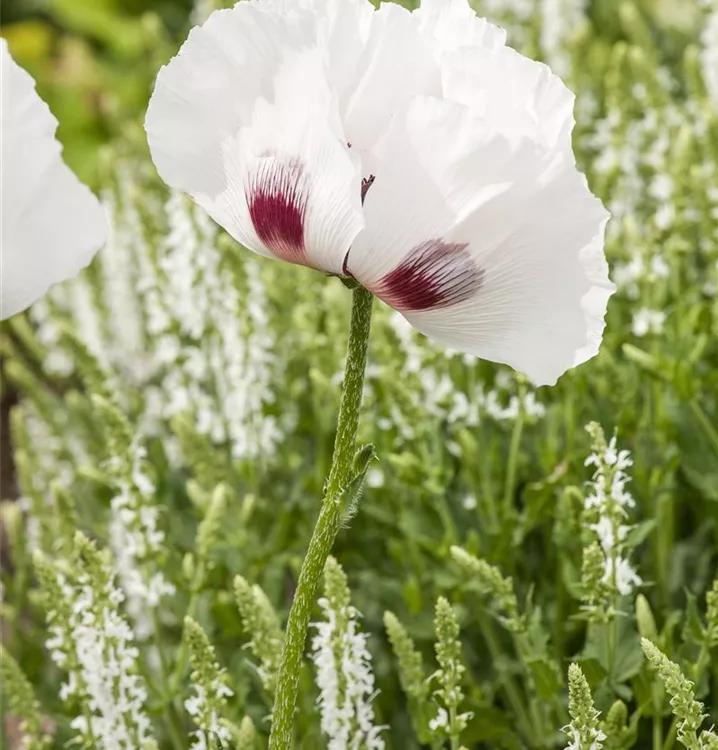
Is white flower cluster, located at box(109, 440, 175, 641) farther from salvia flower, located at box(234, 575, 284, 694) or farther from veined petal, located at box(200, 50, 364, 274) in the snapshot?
veined petal, located at box(200, 50, 364, 274)

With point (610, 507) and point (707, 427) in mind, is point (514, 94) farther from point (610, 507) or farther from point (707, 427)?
point (707, 427)

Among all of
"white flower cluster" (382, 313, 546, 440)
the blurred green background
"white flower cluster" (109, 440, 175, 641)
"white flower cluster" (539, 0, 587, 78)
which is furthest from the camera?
the blurred green background

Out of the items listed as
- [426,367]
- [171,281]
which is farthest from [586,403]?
A: [171,281]

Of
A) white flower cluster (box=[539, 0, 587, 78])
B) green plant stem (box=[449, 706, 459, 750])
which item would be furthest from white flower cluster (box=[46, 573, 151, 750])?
white flower cluster (box=[539, 0, 587, 78])

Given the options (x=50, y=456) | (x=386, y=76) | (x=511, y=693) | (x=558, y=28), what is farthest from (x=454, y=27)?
(x=558, y=28)

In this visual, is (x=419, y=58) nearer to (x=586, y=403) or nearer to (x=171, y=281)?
(x=586, y=403)

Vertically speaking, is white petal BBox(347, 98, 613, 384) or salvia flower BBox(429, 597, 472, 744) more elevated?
white petal BBox(347, 98, 613, 384)

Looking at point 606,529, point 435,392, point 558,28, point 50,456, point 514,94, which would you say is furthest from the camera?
point 558,28
